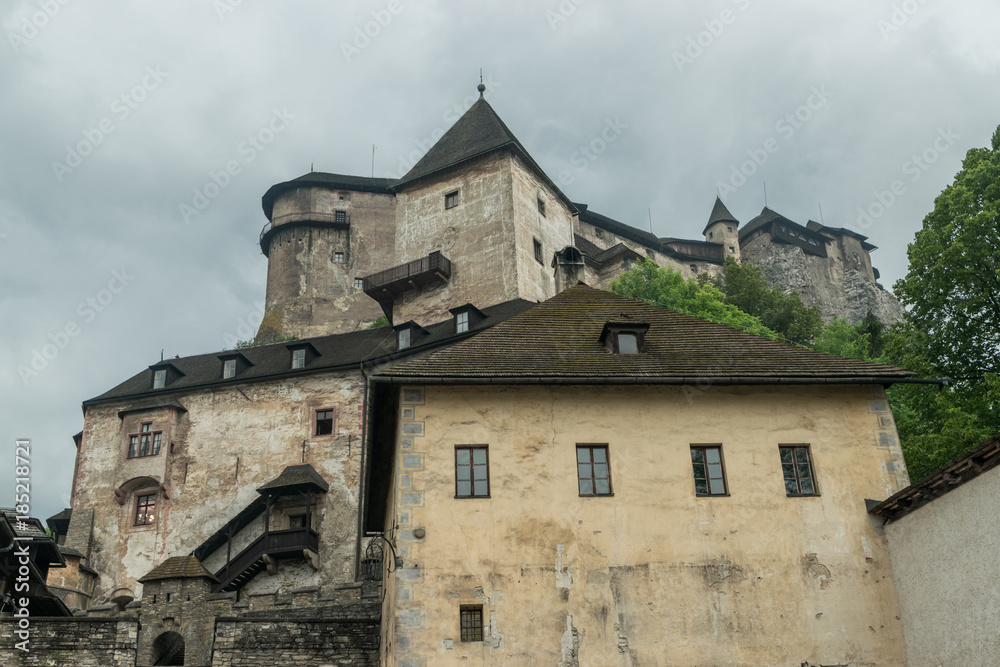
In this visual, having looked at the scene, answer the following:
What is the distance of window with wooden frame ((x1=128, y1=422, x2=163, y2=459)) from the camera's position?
119ft

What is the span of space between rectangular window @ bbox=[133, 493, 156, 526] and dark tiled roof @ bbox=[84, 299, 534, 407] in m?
3.85

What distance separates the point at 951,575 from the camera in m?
13.4

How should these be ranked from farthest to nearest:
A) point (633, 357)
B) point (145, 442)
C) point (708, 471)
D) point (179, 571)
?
point (145, 442), point (179, 571), point (633, 357), point (708, 471)

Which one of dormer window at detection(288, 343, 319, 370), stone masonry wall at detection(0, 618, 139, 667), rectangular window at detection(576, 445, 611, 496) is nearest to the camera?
rectangular window at detection(576, 445, 611, 496)

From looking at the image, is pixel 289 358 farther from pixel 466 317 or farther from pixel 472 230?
pixel 472 230

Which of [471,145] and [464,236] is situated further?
[471,145]

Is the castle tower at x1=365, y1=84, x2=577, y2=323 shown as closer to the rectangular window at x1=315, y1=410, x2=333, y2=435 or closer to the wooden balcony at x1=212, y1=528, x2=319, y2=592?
the rectangular window at x1=315, y1=410, x2=333, y2=435

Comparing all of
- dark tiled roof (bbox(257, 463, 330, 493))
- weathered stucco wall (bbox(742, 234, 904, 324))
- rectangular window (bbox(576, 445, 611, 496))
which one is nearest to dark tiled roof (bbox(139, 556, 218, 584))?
rectangular window (bbox(576, 445, 611, 496))

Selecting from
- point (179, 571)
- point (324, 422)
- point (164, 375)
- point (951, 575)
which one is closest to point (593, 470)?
point (951, 575)

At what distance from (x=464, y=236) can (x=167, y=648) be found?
27046 mm

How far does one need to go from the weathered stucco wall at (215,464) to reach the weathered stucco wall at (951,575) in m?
22.3

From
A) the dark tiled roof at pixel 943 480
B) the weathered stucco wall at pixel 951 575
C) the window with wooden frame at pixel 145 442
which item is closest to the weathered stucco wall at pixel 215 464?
the window with wooden frame at pixel 145 442

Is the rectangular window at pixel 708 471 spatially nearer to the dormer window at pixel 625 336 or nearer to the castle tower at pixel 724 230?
the dormer window at pixel 625 336

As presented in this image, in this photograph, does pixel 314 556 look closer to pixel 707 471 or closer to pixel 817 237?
pixel 707 471
